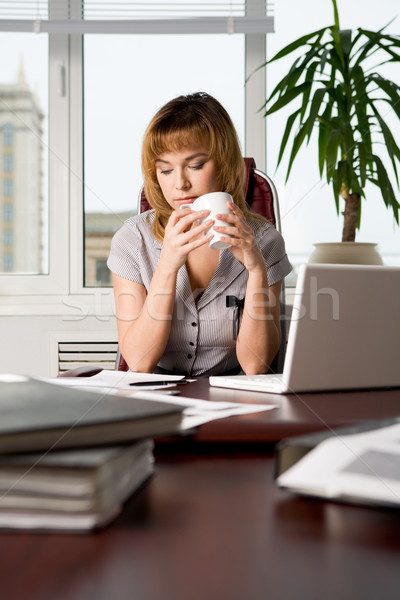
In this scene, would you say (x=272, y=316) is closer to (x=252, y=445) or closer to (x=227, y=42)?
(x=252, y=445)

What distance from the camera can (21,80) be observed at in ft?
8.83

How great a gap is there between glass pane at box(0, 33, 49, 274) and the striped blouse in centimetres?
116

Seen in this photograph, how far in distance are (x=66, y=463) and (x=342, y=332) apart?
64 cm

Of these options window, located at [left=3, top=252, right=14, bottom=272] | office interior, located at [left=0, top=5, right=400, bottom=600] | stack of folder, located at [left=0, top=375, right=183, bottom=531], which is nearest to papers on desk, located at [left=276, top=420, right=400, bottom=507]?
stack of folder, located at [left=0, top=375, right=183, bottom=531]

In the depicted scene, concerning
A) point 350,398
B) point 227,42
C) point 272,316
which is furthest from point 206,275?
point 227,42

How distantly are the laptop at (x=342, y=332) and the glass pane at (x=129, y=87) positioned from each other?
1915mm

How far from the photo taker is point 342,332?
3.07ft

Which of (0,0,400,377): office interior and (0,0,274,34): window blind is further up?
(0,0,274,34): window blind

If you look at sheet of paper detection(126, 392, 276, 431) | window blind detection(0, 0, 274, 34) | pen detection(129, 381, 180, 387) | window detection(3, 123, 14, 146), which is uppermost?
window blind detection(0, 0, 274, 34)

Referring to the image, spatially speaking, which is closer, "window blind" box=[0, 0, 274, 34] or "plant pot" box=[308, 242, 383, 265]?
"plant pot" box=[308, 242, 383, 265]

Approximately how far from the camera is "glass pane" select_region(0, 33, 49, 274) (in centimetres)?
269

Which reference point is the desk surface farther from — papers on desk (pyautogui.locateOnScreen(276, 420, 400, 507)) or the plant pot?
the plant pot

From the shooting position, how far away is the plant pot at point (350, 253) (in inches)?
81.4

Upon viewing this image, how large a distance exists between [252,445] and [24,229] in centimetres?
233
